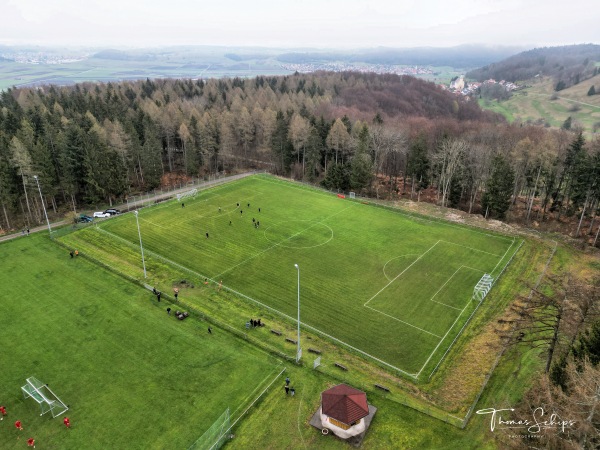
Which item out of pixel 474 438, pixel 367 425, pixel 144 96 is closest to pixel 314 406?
pixel 367 425

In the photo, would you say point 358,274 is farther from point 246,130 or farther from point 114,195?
point 246,130

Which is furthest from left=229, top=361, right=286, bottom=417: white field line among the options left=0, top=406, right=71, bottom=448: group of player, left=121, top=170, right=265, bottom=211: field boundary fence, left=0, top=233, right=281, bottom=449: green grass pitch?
left=121, top=170, right=265, bottom=211: field boundary fence

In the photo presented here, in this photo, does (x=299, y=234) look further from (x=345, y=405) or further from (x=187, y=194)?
(x=345, y=405)

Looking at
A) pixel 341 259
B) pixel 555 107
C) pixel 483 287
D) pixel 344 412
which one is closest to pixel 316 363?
pixel 344 412

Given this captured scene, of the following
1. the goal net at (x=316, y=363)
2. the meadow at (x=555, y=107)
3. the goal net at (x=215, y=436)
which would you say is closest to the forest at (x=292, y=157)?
the goal net at (x=316, y=363)

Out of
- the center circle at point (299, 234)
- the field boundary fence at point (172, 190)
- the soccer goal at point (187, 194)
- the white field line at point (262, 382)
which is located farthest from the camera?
the soccer goal at point (187, 194)

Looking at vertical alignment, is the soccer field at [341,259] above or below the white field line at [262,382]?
below

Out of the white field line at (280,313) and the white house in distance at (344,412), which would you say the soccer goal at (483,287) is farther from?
the white house in distance at (344,412)

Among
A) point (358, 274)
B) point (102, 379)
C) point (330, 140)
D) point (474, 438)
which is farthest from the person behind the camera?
point (330, 140)
